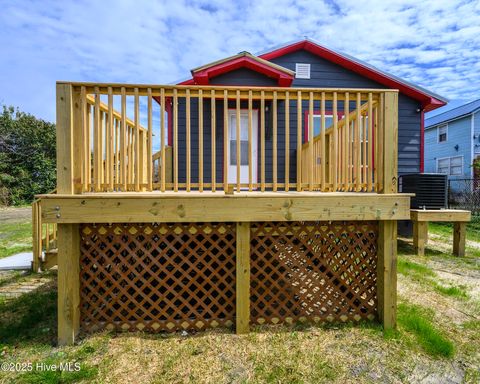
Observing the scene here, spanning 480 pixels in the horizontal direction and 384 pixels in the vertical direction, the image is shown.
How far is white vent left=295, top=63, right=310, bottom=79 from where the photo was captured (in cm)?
743

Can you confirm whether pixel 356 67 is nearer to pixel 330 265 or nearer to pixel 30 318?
pixel 330 265

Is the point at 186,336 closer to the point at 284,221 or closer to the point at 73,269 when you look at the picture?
the point at 73,269

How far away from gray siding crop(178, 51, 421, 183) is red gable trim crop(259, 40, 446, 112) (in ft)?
0.36

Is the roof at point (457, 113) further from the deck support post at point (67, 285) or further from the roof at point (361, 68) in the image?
the deck support post at point (67, 285)

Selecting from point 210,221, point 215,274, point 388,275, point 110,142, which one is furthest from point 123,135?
point 388,275

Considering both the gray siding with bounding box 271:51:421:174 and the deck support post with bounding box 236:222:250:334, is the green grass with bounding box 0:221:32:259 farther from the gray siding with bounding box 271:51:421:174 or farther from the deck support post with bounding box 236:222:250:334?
the gray siding with bounding box 271:51:421:174

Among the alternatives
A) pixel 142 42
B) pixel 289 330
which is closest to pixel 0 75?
pixel 142 42

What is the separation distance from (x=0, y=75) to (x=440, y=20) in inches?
1143

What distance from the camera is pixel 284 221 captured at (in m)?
2.82

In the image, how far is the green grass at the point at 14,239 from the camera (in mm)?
6153

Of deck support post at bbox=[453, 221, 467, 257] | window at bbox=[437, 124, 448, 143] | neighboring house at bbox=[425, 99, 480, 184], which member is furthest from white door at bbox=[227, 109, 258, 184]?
window at bbox=[437, 124, 448, 143]

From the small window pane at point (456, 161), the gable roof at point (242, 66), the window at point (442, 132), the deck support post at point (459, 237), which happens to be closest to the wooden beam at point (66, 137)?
the gable roof at point (242, 66)

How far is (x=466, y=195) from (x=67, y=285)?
14.4 meters

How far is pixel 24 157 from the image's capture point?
19781 mm
